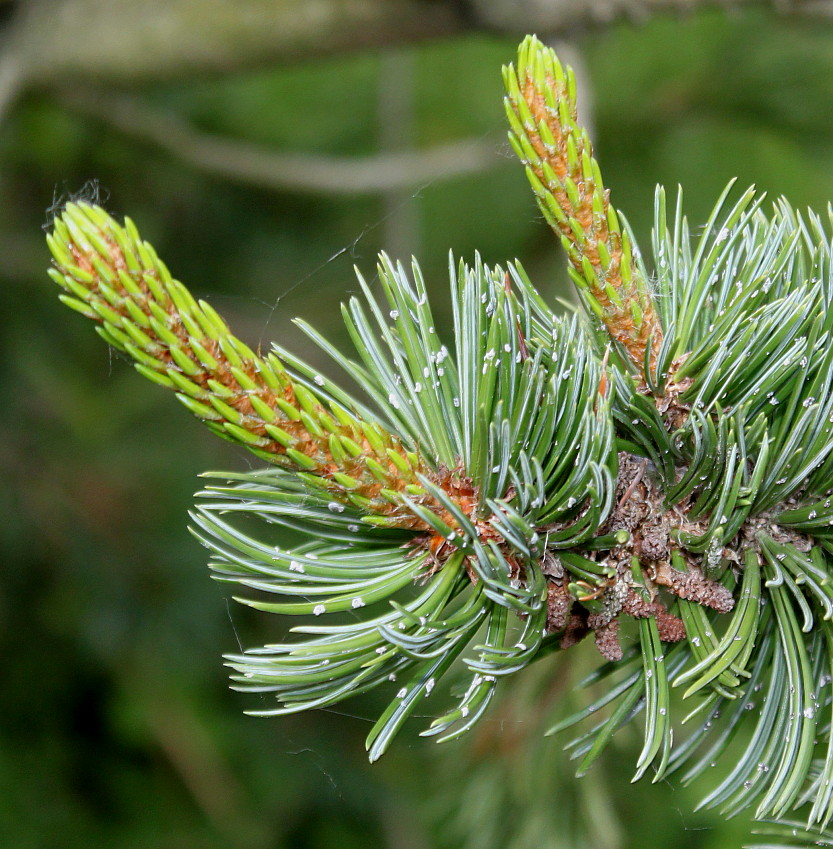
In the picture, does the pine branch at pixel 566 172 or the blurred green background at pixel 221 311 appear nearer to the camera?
the pine branch at pixel 566 172

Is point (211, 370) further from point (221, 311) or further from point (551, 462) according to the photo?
point (221, 311)

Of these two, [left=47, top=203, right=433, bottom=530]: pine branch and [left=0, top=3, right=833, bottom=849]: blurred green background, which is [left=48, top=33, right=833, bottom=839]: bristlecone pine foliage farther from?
[left=0, top=3, right=833, bottom=849]: blurred green background

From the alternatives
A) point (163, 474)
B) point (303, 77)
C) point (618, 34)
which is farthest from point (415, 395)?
point (303, 77)

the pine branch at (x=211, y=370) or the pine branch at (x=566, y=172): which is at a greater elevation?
the pine branch at (x=566, y=172)

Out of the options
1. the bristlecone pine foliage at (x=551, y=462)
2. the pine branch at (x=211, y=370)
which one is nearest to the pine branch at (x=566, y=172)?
the bristlecone pine foliage at (x=551, y=462)

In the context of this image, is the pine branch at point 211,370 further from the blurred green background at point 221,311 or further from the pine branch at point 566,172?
the blurred green background at point 221,311

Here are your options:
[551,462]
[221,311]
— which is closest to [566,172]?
[551,462]

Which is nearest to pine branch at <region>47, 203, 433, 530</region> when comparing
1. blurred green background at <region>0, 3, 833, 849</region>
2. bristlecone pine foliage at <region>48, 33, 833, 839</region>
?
bristlecone pine foliage at <region>48, 33, 833, 839</region>
